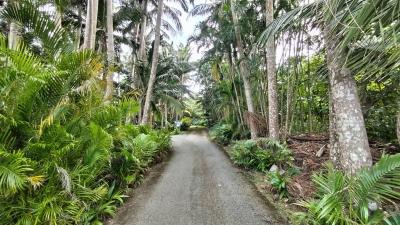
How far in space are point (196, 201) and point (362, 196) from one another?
248cm

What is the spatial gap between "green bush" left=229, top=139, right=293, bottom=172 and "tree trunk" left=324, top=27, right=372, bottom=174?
2.22 m

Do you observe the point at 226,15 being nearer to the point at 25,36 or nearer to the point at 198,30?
the point at 198,30

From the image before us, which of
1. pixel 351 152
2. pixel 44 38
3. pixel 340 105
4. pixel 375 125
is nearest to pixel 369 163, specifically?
pixel 351 152

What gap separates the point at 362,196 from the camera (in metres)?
2.73

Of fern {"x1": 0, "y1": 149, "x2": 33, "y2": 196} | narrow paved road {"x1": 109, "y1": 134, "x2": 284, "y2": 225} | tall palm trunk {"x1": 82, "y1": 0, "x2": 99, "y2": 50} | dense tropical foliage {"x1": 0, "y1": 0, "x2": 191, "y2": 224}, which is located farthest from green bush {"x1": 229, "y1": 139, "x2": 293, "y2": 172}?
fern {"x1": 0, "y1": 149, "x2": 33, "y2": 196}

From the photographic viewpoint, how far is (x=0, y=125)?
9.86 ft

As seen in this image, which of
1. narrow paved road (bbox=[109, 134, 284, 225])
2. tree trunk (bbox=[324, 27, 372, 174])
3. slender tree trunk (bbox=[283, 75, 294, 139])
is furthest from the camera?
slender tree trunk (bbox=[283, 75, 294, 139])

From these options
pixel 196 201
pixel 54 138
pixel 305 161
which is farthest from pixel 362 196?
pixel 54 138

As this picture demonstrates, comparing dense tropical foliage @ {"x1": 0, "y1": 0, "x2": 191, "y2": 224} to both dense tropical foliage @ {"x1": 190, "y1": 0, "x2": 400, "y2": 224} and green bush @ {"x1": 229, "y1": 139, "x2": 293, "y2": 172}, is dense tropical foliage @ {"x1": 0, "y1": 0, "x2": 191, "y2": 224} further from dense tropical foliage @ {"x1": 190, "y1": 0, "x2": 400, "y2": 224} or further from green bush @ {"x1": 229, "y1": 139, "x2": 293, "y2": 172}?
green bush @ {"x1": 229, "y1": 139, "x2": 293, "y2": 172}

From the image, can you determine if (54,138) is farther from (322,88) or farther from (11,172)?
(322,88)

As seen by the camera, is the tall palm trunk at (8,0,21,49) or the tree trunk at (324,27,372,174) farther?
the tall palm trunk at (8,0,21,49)

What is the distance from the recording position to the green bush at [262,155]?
19.1 ft

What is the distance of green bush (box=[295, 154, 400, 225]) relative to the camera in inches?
101

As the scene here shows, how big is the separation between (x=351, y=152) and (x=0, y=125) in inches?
171
